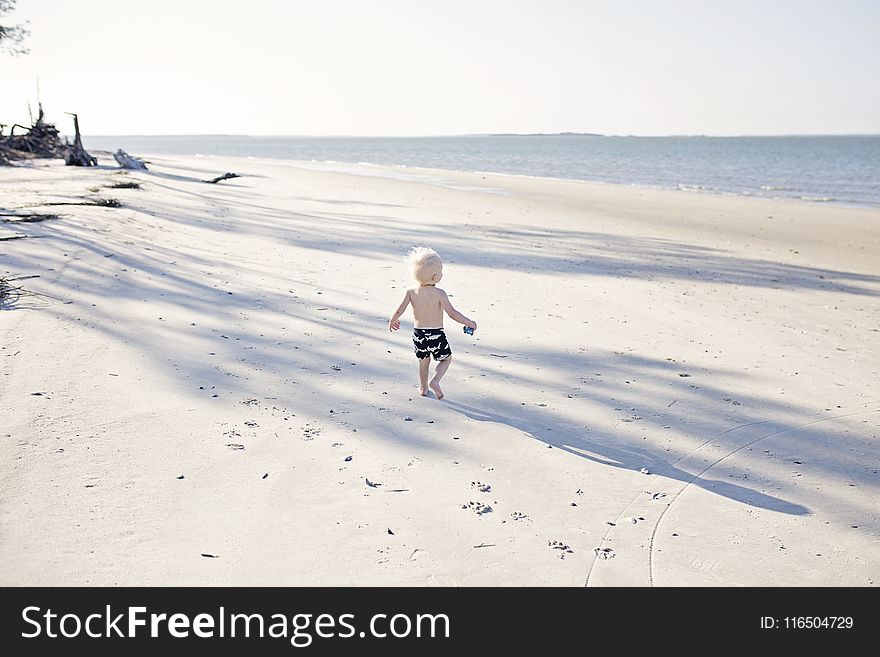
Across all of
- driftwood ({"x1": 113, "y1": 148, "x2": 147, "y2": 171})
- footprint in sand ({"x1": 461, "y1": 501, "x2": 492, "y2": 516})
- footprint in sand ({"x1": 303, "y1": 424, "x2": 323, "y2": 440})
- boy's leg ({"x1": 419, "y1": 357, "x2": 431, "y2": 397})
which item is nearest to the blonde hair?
boy's leg ({"x1": 419, "y1": 357, "x2": 431, "y2": 397})

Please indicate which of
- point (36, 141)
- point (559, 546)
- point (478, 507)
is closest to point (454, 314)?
point (478, 507)

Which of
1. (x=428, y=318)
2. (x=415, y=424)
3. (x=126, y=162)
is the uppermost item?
(x=126, y=162)

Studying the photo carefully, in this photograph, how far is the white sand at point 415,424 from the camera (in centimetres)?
319

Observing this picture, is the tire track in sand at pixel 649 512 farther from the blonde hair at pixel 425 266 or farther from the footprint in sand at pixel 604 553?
the blonde hair at pixel 425 266

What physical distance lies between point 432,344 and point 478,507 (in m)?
1.66

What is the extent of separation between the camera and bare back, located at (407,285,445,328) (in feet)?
16.5

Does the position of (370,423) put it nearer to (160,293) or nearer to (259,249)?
(160,293)

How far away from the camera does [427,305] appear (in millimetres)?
5055

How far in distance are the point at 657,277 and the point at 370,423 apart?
247 inches

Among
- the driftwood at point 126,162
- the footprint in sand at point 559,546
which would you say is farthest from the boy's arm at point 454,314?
the driftwood at point 126,162

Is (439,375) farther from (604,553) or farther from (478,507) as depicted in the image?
(604,553)

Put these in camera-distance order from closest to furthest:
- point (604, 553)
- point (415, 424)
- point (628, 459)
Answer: point (604, 553) < point (628, 459) < point (415, 424)

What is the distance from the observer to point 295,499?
360cm

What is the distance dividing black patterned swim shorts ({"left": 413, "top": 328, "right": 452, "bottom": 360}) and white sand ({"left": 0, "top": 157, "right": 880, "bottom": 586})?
1.01 feet
